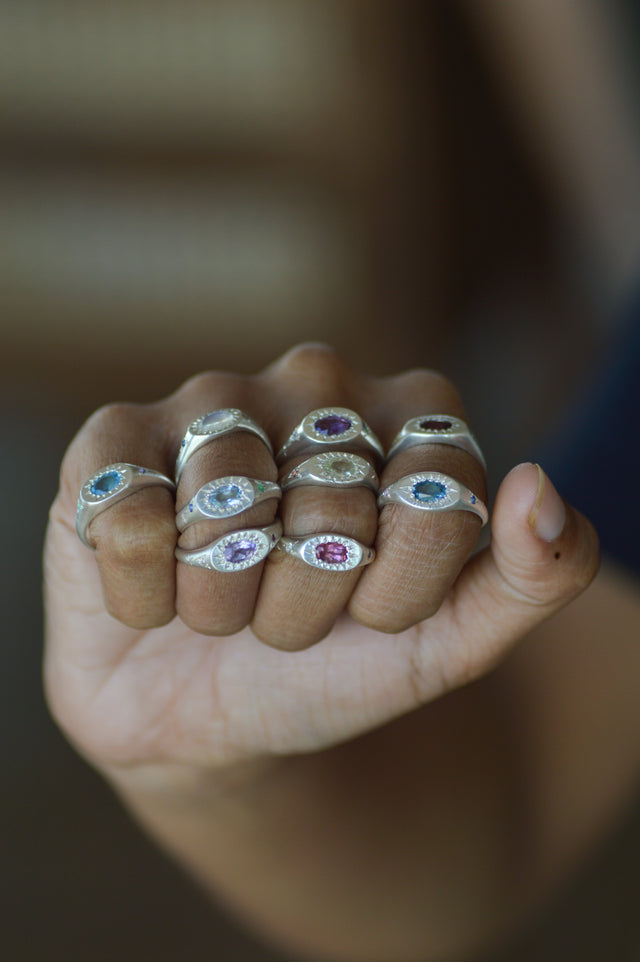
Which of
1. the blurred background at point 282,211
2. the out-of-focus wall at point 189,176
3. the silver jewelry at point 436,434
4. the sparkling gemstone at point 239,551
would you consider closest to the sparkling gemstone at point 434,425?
the silver jewelry at point 436,434

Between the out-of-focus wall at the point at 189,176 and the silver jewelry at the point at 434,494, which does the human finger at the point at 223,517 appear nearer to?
the silver jewelry at the point at 434,494

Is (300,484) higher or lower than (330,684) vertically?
higher

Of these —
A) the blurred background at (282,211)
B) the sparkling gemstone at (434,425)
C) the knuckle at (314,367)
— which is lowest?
the blurred background at (282,211)

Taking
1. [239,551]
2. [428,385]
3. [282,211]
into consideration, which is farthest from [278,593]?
[282,211]

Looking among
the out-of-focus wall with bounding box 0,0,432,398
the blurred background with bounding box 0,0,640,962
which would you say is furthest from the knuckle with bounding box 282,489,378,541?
the out-of-focus wall with bounding box 0,0,432,398

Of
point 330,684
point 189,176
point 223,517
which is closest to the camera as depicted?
point 223,517

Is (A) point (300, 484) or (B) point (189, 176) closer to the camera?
(A) point (300, 484)

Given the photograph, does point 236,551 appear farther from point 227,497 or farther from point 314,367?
point 314,367
